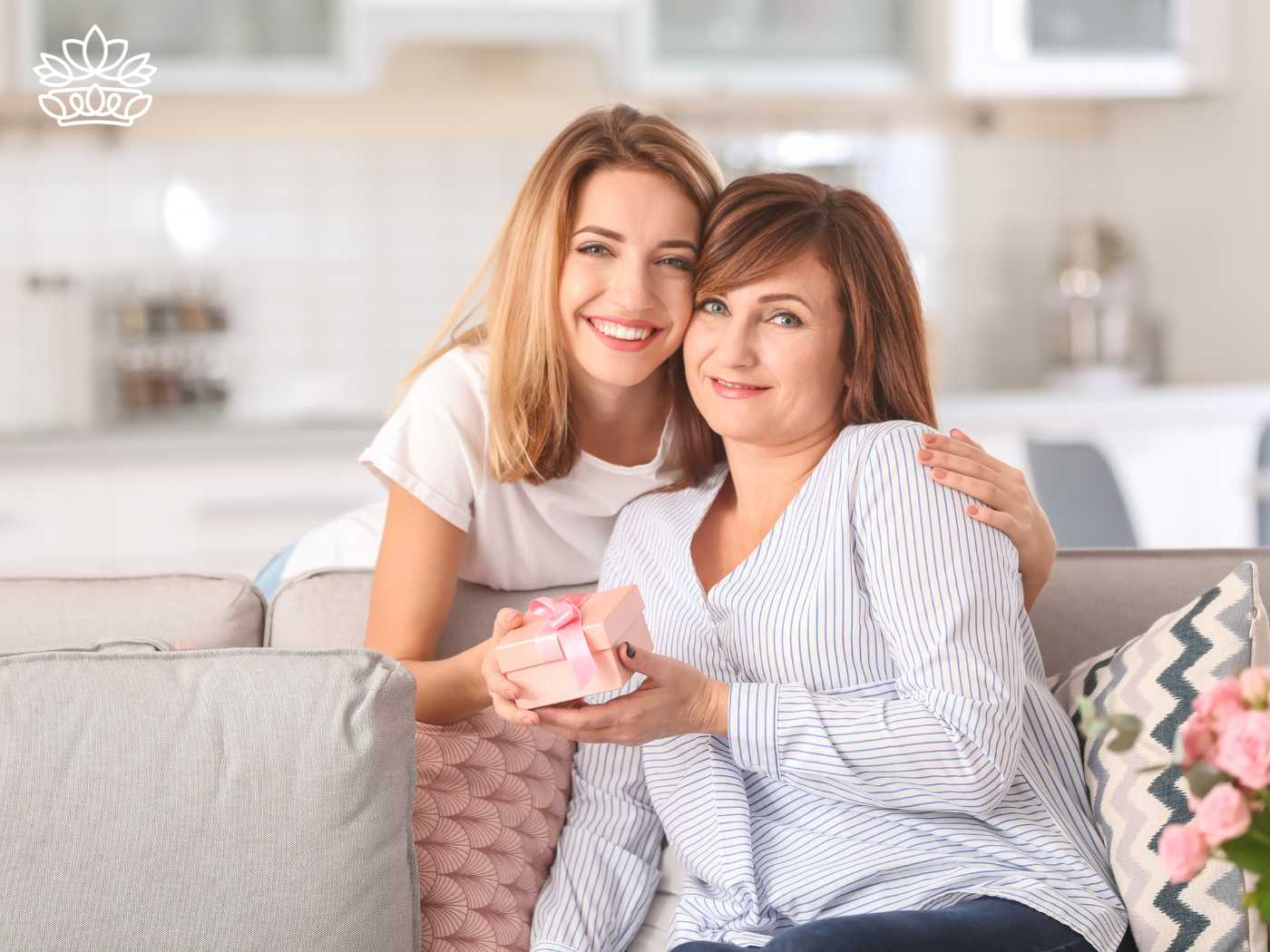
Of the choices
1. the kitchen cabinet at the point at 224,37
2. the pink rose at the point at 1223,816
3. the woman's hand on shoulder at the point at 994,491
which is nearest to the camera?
the pink rose at the point at 1223,816

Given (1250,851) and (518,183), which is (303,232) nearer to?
(518,183)

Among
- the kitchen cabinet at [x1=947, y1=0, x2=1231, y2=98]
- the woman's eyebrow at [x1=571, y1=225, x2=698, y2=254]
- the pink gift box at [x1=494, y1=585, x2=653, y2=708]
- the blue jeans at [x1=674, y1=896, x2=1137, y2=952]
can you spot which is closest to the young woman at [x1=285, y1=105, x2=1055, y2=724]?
the woman's eyebrow at [x1=571, y1=225, x2=698, y2=254]

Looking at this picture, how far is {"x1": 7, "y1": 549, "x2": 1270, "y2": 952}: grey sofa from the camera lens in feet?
5.33

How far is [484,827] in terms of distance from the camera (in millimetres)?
1489

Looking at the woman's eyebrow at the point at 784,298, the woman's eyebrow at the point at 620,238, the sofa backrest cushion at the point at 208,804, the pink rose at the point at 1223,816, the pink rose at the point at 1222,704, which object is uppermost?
the woman's eyebrow at the point at 620,238

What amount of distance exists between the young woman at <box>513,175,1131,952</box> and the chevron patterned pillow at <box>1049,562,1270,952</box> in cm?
3

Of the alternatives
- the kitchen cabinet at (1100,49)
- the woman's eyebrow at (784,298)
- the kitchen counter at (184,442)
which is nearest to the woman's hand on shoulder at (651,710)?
the woman's eyebrow at (784,298)

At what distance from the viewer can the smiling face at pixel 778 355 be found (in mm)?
1480

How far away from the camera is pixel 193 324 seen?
3.75 meters

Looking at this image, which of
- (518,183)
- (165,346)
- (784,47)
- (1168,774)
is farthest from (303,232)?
(1168,774)

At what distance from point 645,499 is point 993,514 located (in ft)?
1.50

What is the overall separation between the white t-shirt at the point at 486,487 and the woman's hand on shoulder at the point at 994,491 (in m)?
0.40

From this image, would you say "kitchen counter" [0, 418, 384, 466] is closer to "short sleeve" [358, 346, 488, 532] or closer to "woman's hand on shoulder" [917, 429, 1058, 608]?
"short sleeve" [358, 346, 488, 532]

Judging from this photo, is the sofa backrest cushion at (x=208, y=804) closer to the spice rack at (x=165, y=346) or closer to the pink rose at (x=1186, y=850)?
the pink rose at (x=1186, y=850)
